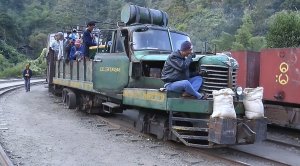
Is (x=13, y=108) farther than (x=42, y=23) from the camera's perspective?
No

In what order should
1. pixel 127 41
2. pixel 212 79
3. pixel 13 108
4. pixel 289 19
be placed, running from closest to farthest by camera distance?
pixel 212 79, pixel 127 41, pixel 13 108, pixel 289 19

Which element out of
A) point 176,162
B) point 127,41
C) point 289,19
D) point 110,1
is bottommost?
point 176,162

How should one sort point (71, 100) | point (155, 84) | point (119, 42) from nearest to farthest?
point (155, 84) → point (119, 42) → point (71, 100)

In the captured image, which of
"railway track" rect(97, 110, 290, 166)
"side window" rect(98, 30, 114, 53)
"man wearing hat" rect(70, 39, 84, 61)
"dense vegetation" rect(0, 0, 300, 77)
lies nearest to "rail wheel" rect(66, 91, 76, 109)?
"man wearing hat" rect(70, 39, 84, 61)

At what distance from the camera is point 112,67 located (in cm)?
1017

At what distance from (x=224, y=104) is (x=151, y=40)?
3.30 m

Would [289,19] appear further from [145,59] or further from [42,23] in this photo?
[42,23]

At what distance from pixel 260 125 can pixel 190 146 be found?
4.64 feet

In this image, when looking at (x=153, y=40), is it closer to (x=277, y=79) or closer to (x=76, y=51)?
(x=277, y=79)

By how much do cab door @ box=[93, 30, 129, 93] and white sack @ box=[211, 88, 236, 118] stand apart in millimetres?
2864

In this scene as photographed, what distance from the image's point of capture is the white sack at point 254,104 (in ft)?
25.8

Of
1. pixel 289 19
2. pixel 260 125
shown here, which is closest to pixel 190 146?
pixel 260 125

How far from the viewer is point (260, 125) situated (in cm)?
783

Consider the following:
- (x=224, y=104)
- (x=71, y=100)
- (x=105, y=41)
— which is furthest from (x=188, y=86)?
(x=71, y=100)
